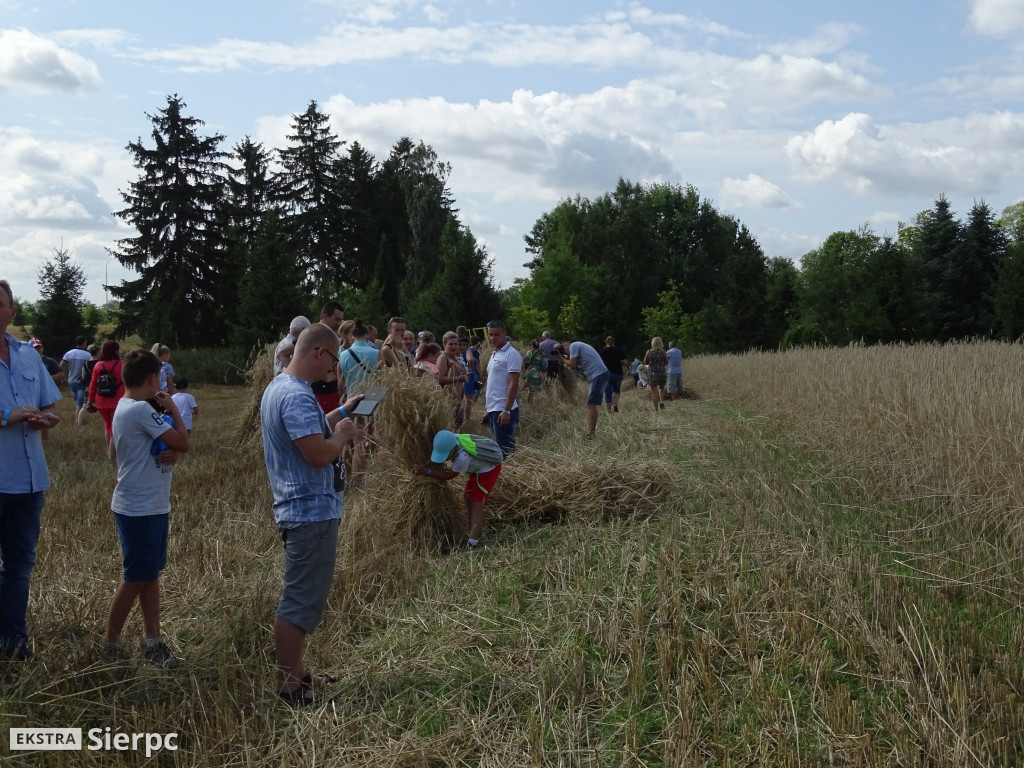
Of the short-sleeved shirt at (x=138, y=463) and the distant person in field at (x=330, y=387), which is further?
the distant person in field at (x=330, y=387)

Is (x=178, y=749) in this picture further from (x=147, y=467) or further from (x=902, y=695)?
(x=902, y=695)

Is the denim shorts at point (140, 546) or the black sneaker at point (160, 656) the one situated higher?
the denim shorts at point (140, 546)

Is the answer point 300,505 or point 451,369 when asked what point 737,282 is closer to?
point 451,369

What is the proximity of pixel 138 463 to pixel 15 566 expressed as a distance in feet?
2.51

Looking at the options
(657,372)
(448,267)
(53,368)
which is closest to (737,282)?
(448,267)

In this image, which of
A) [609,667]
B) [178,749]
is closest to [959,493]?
[609,667]

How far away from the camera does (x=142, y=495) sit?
4.56 m

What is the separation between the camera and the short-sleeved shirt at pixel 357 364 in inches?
297

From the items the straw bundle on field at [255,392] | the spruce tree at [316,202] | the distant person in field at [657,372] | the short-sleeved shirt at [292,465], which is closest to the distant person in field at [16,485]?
the short-sleeved shirt at [292,465]

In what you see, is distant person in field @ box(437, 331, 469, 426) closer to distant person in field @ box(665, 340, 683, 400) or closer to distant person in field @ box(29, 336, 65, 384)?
distant person in field @ box(29, 336, 65, 384)

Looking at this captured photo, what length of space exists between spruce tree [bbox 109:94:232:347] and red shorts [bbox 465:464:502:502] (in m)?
40.8

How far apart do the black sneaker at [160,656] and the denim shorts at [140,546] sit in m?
0.35

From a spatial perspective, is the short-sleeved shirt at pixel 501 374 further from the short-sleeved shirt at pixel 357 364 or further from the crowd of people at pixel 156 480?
the crowd of people at pixel 156 480

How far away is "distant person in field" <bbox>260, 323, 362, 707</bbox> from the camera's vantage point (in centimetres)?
405
